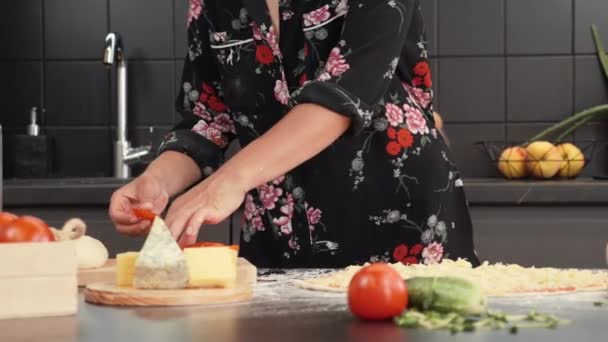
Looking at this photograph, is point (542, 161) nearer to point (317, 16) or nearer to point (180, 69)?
point (180, 69)

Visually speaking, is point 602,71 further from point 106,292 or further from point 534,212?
point 106,292

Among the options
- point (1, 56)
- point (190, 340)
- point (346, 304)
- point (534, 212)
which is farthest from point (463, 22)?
point (190, 340)

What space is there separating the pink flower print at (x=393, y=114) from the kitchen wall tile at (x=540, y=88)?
144cm

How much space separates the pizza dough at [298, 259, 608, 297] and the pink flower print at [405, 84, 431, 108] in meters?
0.47

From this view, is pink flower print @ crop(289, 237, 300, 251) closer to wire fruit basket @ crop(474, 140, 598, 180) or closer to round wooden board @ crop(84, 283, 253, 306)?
round wooden board @ crop(84, 283, 253, 306)

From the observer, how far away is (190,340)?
100 centimetres

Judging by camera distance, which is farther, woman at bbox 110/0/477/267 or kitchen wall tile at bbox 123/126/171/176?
kitchen wall tile at bbox 123/126/171/176

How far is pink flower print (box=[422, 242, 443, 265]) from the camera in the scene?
1.83 metres

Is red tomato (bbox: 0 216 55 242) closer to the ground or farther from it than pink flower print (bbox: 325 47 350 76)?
closer to the ground

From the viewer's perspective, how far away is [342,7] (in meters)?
1.75

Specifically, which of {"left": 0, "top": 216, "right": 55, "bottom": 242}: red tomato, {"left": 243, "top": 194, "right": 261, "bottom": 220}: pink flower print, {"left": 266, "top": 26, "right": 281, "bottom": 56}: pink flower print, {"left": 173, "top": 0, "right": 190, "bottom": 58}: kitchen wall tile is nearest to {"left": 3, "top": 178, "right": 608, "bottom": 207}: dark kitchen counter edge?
{"left": 173, "top": 0, "right": 190, "bottom": 58}: kitchen wall tile

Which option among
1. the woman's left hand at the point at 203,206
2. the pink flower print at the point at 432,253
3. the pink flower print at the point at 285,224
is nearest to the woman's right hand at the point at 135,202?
the woman's left hand at the point at 203,206

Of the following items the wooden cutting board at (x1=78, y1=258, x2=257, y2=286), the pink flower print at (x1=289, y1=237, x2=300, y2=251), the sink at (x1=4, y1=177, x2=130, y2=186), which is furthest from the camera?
the sink at (x1=4, y1=177, x2=130, y2=186)

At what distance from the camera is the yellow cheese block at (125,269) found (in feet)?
4.40
